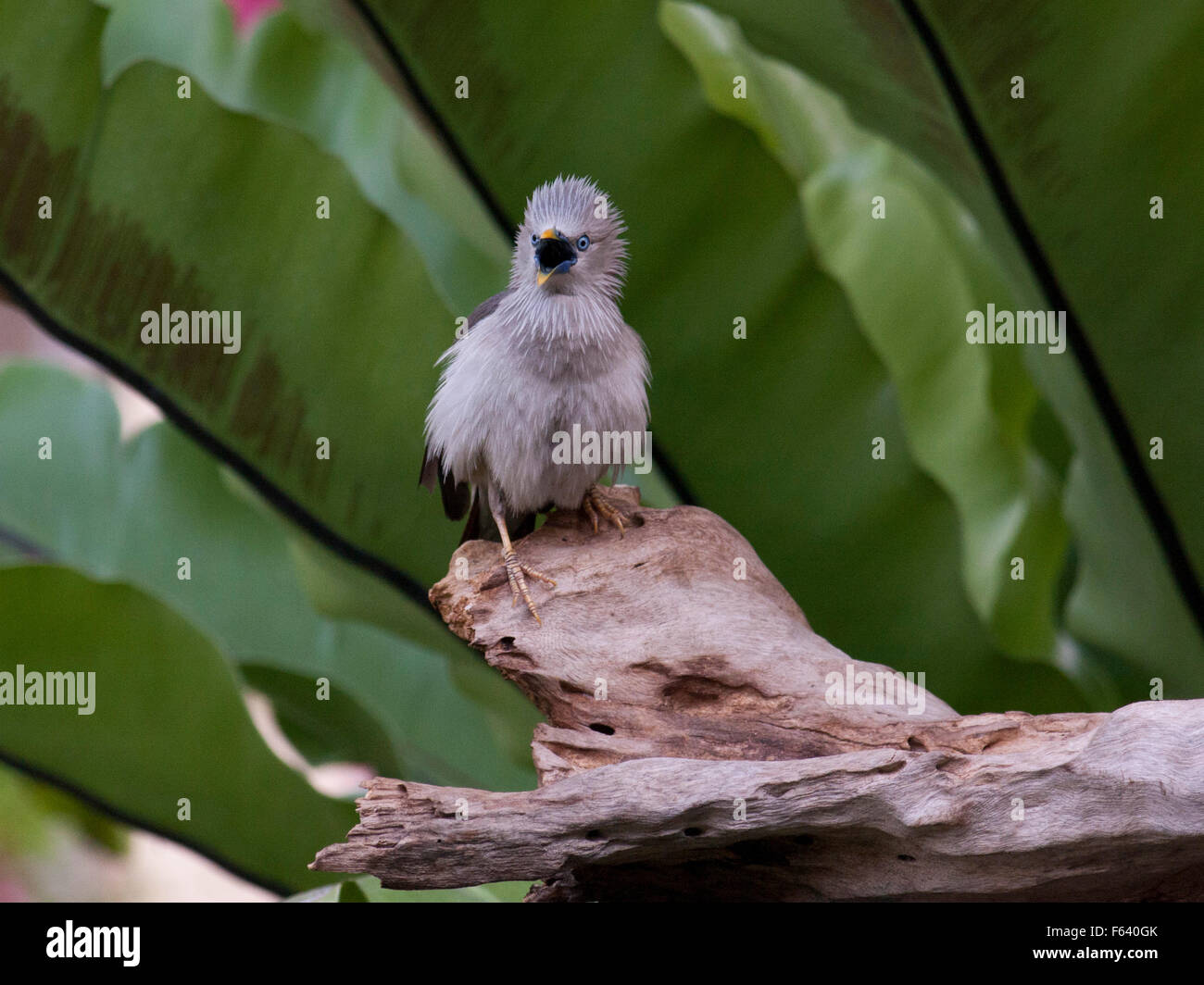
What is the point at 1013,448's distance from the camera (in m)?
1.75

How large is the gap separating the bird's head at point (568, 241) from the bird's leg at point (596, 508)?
219 millimetres

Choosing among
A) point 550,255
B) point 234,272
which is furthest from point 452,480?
point 234,272

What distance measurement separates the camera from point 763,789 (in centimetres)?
88

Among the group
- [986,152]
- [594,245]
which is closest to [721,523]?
[594,245]

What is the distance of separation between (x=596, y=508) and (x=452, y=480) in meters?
0.18

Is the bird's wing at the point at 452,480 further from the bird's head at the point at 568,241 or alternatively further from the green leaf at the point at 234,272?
the green leaf at the point at 234,272

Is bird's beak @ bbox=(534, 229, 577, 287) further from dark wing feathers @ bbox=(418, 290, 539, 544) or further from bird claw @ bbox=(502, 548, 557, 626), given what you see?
bird claw @ bbox=(502, 548, 557, 626)

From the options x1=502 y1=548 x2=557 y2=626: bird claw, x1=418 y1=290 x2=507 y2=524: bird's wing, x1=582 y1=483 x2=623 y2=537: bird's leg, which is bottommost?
x1=502 y1=548 x2=557 y2=626: bird claw

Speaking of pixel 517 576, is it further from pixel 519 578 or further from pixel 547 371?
pixel 547 371

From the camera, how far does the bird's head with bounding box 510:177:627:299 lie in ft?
3.74

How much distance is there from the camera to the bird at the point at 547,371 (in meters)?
1.17

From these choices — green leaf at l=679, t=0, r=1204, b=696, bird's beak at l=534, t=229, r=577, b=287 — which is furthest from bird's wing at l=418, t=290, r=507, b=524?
green leaf at l=679, t=0, r=1204, b=696

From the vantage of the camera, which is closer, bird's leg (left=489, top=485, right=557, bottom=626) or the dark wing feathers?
bird's leg (left=489, top=485, right=557, bottom=626)

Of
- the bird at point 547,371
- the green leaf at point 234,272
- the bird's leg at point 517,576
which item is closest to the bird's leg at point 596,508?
the bird at point 547,371
